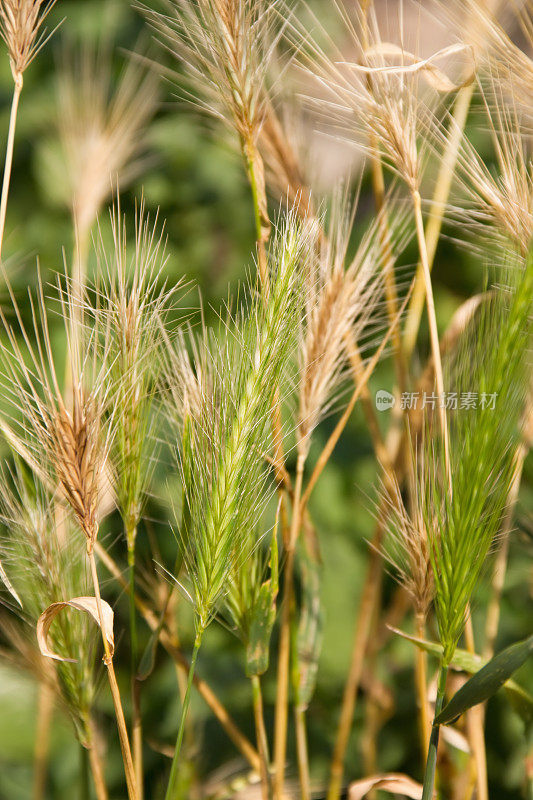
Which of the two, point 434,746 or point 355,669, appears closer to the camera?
point 434,746

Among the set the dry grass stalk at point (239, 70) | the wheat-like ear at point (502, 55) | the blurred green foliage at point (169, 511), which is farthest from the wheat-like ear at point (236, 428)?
the blurred green foliage at point (169, 511)

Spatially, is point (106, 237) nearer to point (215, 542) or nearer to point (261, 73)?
point (261, 73)

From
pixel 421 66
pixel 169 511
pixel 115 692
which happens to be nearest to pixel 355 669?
pixel 169 511

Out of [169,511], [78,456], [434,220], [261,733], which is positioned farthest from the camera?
[169,511]

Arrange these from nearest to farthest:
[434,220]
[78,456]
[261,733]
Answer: [78,456] → [261,733] → [434,220]

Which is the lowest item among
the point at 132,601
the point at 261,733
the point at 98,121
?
the point at 261,733

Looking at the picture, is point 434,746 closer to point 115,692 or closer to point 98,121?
point 115,692

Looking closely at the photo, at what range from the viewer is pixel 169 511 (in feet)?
2.39

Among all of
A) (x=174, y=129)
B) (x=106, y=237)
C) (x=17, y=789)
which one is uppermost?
(x=174, y=129)

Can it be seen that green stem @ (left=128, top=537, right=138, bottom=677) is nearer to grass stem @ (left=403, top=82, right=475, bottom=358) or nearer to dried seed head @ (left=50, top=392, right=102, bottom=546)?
dried seed head @ (left=50, top=392, right=102, bottom=546)

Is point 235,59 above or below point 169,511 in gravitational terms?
above

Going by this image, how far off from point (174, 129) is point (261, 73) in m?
0.34

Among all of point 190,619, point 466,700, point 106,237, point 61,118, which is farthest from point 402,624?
point 61,118

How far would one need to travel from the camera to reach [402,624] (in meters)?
0.76
